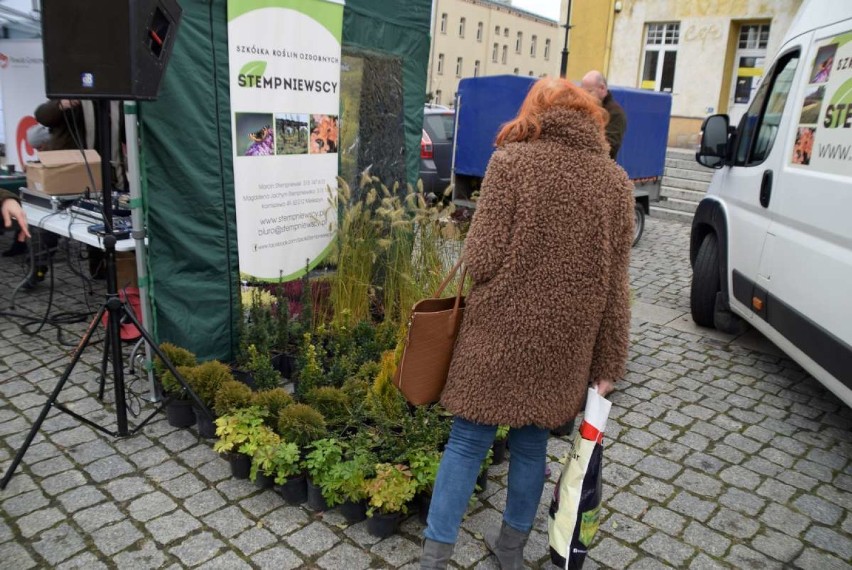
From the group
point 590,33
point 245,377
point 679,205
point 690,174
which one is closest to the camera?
point 245,377

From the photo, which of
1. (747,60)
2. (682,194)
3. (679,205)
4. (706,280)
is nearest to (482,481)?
(706,280)

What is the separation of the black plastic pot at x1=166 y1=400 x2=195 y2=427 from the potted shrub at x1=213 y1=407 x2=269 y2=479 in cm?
48

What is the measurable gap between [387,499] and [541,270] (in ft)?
4.19

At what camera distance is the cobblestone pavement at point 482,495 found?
2871 millimetres

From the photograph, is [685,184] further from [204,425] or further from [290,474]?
[290,474]

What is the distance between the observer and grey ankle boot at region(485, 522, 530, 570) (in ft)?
8.91

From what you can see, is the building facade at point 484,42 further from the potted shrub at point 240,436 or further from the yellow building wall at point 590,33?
the potted shrub at point 240,436

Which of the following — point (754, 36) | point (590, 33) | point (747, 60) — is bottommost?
point (747, 60)

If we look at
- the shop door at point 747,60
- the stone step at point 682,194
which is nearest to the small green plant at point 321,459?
the stone step at point 682,194

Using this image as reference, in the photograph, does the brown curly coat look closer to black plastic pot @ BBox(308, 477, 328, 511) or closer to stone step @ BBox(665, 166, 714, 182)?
black plastic pot @ BBox(308, 477, 328, 511)

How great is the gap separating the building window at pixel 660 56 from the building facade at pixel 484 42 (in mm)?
44233

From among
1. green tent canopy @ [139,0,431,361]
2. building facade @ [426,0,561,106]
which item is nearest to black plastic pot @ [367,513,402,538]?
green tent canopy @ [139,0,431,361]

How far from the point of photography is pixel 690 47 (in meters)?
18.2

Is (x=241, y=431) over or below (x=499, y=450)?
over
